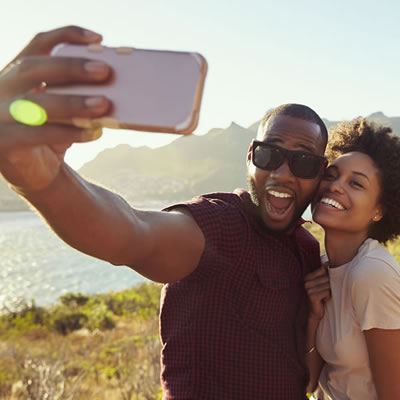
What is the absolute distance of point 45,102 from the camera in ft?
2.57

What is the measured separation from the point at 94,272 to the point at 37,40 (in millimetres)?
37550

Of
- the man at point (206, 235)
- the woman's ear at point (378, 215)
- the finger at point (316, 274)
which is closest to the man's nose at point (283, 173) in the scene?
the man at point (206, 235)

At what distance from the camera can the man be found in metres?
0.82

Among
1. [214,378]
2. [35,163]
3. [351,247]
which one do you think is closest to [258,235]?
[214,378]

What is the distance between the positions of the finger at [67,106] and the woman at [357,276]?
1.42 metres

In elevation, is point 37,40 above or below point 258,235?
above

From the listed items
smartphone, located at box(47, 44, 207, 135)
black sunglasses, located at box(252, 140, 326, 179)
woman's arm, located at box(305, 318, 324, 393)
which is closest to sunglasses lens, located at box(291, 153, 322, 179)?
black sunglasses, located at box(252, 140, 326, 179)

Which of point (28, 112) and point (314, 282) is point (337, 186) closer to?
point (314, 282)

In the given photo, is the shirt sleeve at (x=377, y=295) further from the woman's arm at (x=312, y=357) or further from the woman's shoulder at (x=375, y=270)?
the woman's arm at (x=312, y=357)

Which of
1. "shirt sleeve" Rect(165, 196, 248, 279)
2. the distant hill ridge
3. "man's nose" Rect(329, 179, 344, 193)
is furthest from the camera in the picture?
Answer: the distant hill ridge

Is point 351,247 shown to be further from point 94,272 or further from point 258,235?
point 94,272

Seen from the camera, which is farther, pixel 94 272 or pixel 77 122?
pixel 94 272

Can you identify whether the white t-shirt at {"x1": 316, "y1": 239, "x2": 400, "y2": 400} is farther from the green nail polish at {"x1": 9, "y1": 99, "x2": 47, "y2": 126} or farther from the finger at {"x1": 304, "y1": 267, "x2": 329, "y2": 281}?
the green nail polish at {"x1": 9, "y1": 99, "x2": 47, "y2": 126}

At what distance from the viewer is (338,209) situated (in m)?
2.14
